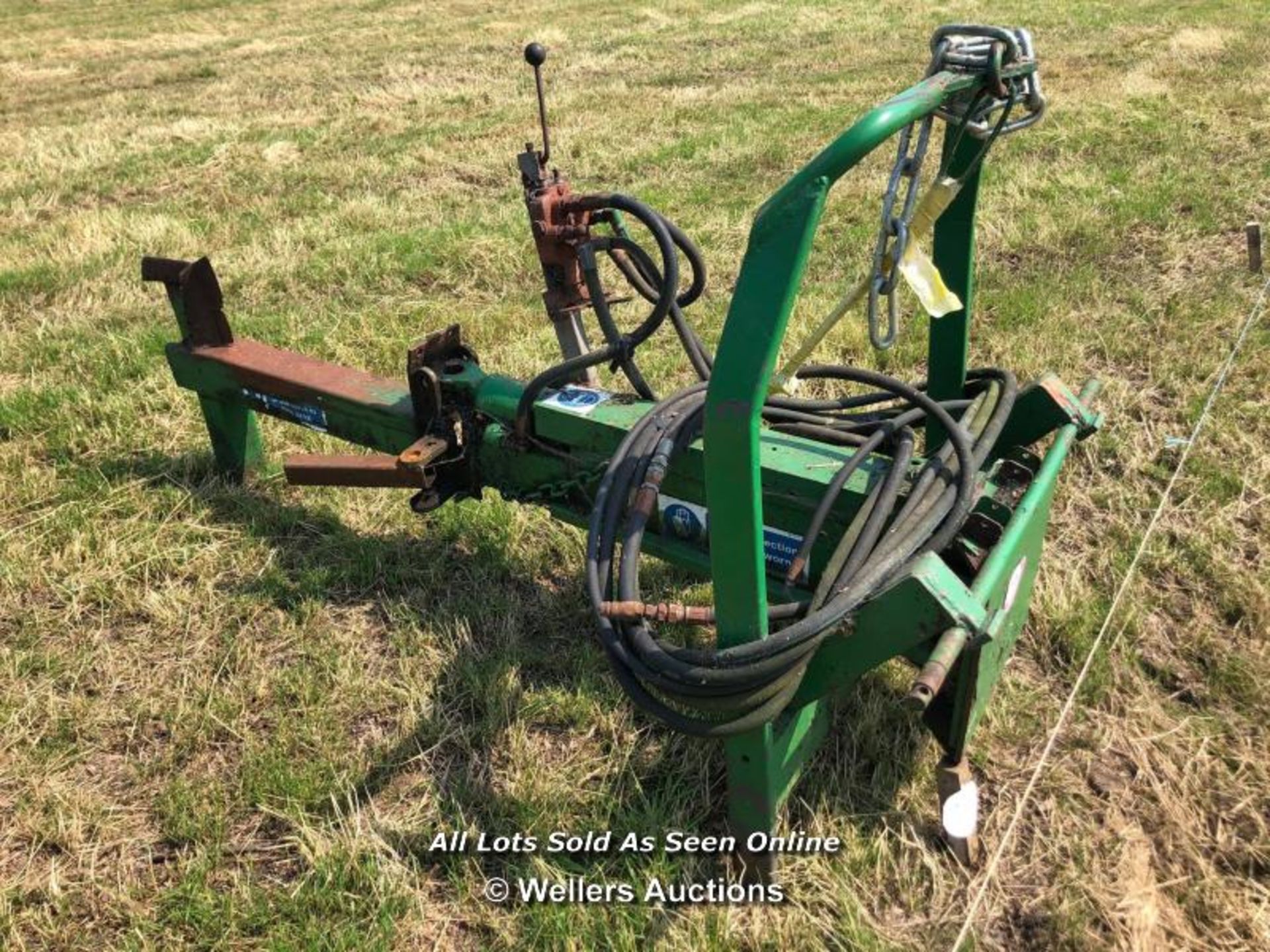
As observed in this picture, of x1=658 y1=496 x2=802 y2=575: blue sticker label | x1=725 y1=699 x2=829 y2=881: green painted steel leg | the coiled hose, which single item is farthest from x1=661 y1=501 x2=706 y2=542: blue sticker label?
x1=725 y1=699 x2=829 y2=881: green painted steel leg

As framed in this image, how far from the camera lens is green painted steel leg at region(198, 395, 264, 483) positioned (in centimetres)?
377

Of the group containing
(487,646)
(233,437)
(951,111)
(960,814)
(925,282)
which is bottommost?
(487,646)

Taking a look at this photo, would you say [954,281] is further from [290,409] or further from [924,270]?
[290,409]

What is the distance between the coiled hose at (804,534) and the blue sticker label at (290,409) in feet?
2.92

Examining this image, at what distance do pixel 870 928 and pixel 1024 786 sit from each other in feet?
1.99

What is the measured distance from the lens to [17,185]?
8250 mm

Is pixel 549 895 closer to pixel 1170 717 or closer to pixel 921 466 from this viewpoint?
pixel 921 466

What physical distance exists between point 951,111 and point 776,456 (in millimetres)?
841

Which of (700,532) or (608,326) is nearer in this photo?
(700,532)

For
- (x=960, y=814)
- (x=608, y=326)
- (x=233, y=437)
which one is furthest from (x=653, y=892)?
(x=233, y=437)

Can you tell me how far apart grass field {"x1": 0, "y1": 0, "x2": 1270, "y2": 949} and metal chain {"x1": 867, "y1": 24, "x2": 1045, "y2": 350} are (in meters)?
1.30

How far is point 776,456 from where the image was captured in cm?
243

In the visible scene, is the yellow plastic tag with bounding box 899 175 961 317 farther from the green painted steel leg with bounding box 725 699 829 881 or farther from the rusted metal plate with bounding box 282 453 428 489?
the rusted metal plate with bounding box 282 453 428 489

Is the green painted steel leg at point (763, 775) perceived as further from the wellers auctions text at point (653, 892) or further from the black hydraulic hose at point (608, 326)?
the black hydraulic hose at point (608, 326)
